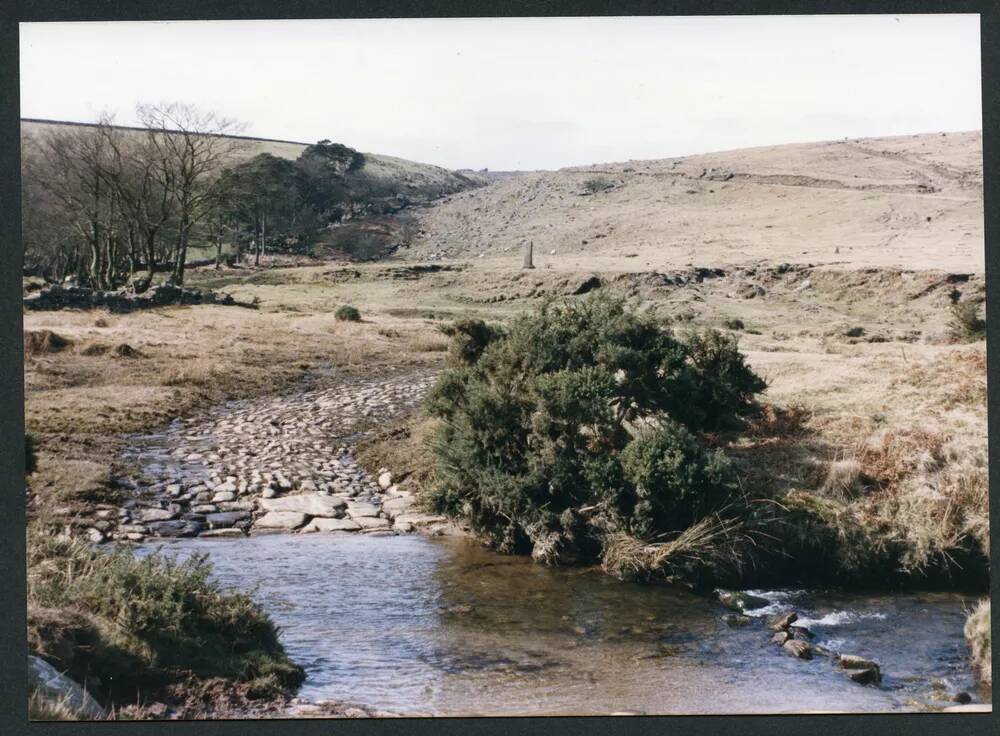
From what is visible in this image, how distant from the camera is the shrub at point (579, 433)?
1048cm

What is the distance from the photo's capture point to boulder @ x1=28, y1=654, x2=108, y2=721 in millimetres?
6891

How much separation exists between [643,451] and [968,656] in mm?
3853

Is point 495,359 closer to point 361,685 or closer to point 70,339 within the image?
point 361,685

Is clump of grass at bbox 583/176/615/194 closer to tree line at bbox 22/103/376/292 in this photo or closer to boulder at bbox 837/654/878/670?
tree line at bbox 22/103/376/292

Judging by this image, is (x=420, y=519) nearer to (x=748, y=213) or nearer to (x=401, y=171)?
(x=401, y=171)

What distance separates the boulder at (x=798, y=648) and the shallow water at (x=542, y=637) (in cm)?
11

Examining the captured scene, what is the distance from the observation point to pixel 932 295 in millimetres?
21734

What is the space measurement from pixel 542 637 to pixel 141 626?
3.73 meters

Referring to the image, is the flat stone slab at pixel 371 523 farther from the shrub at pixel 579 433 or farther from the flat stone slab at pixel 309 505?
the shrub at pixel 579 433

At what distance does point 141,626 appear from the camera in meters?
7.32

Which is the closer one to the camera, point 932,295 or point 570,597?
point 570,597

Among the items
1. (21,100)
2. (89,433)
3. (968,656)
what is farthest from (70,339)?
(968,656)

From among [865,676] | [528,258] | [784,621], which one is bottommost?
[865,676]

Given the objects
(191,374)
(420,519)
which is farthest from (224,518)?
(191,374)
